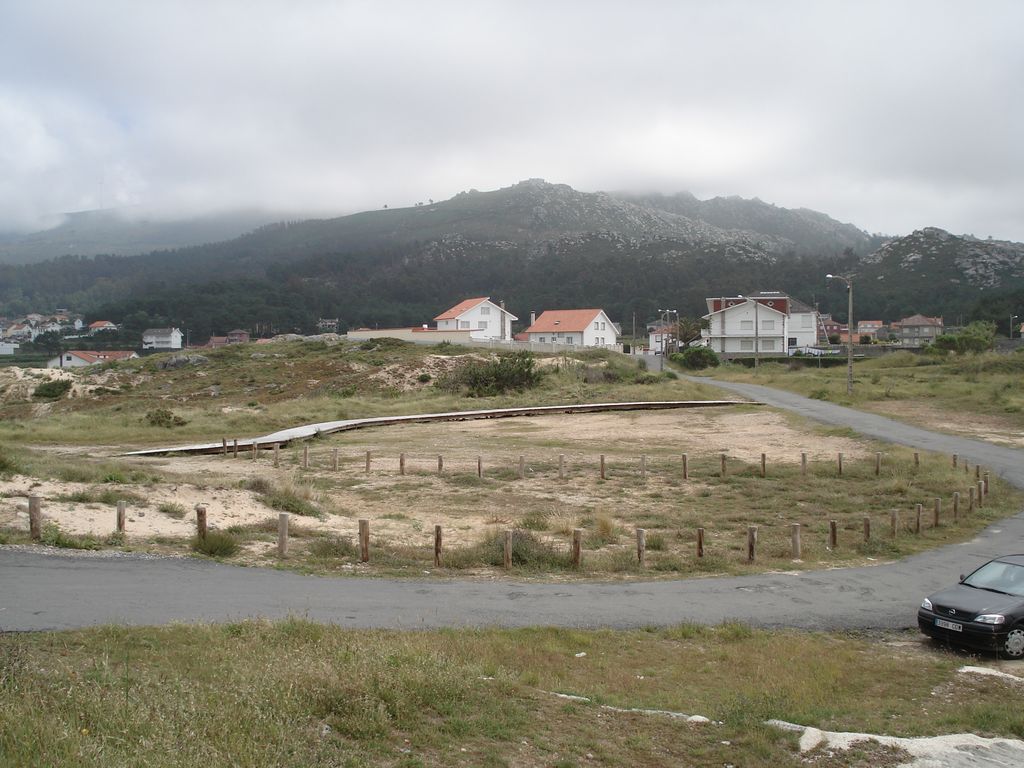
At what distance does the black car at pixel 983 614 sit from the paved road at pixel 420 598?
1029 millimetres

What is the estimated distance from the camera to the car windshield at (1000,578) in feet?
44.2

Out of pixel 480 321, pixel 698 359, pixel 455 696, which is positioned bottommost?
pixel 455 696

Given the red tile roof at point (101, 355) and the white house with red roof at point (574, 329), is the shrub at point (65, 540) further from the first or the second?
the red tile roof at point (101, 355)

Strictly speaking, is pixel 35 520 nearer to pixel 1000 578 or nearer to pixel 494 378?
pixel 1000 578

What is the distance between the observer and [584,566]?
1722 centimetres

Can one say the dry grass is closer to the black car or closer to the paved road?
the black car

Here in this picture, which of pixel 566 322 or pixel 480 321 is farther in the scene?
pixel 566 322

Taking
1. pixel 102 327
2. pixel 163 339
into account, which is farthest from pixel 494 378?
pixel 102 327

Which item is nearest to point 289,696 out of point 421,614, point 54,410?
point 421,614

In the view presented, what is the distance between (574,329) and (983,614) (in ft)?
311

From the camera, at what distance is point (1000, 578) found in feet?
45.2

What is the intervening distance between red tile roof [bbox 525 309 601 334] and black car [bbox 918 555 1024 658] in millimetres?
93125

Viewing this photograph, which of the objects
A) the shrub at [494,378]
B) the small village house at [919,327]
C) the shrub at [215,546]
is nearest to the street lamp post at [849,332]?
the shrub at [494,378]

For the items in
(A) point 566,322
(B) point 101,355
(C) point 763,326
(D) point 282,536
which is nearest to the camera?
(D) point 282,536
